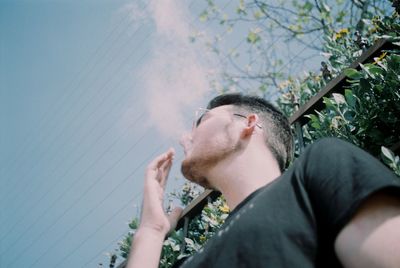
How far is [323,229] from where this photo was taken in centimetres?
98

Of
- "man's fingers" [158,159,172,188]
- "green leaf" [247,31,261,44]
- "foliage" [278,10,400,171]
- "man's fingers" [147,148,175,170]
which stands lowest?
"foliage" [278,10,400,171]

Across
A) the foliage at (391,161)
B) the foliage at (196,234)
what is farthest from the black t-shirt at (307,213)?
the foliage at (196,234)

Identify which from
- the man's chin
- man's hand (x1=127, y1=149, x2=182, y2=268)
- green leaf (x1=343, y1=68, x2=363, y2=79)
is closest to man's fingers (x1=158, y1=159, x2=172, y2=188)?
man's hand (x1=127, y1=149, x2=182, y2=268)

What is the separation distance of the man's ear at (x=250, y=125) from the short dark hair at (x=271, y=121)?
75 mm

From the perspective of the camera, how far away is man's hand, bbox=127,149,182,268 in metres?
1.45

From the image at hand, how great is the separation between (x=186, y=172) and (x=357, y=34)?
2121 millimetres

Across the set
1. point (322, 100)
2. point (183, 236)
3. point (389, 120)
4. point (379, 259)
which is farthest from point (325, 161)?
point (183, 236)

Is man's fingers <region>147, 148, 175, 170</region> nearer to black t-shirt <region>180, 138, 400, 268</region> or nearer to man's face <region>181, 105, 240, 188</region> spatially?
man's face <region>181, 105, 240, 188</region>

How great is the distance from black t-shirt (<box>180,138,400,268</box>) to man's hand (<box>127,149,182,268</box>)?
1.16 feet

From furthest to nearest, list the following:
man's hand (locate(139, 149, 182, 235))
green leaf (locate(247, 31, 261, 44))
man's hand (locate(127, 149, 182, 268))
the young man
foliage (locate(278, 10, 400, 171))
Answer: green leaf (locate(247, 31, 261, 44)), foliage (locate(278, 10, 400, 171)), man's hand (locate(139, 149, 182, 235)), man's hand (locate(127, 149, 182, 268)), the young man

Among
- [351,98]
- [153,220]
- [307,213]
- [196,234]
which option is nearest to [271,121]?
[351,98]

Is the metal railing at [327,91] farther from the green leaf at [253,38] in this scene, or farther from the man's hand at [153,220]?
the green leaf at [253,38]

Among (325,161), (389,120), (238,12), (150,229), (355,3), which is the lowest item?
(389,120)

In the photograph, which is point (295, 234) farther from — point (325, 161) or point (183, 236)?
point (183, 236)
